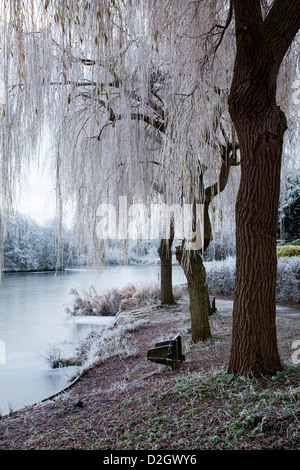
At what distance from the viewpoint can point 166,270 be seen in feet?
24.8

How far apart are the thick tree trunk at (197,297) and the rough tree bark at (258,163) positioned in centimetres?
187

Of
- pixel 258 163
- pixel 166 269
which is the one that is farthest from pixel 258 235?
pixel 166 269

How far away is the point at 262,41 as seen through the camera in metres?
2.38

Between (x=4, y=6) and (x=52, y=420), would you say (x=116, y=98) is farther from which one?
(x=52, y=420)

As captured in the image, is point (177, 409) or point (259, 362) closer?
point (177, 409)

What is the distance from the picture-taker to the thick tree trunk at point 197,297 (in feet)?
14.6

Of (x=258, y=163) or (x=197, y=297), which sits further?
(x=197, y=297)

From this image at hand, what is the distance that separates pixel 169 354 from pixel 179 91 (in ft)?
8.18

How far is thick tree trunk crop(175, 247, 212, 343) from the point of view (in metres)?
4.44

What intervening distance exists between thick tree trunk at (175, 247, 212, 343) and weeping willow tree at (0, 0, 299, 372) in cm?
103

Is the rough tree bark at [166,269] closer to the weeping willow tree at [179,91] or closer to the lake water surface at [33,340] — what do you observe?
the lake water surface at [33,340]

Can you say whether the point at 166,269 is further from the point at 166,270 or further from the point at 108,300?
the point at 108,300
